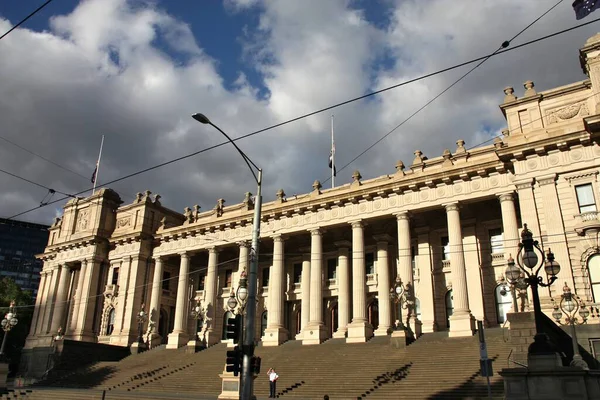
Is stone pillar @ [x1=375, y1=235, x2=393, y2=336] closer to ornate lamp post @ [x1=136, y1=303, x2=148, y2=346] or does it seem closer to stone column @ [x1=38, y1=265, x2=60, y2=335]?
ornate lamp post @ [x1=136, y1=303, x2=148, y2=346]

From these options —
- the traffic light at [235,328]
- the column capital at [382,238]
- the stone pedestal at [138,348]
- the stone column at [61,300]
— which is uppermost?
the column capital at [382,238]

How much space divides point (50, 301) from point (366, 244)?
3367 cm

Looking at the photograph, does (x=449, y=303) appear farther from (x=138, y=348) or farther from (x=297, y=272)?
(x=138, y=348)

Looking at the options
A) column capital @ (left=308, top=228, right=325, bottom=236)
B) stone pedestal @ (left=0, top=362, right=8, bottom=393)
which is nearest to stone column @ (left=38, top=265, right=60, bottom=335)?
stone pedestal @ (left=0, top=362, right=8, bottom=393)

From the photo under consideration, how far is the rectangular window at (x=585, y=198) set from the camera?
92.4 ft

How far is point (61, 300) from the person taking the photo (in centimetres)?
5206

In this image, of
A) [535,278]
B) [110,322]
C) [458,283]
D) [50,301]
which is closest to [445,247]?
[458,283]

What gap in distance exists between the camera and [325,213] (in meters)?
39.9

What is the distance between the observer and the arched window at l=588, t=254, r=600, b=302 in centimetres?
2648

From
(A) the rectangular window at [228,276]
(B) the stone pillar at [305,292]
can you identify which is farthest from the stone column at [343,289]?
(A) the rectangular window at [228,276]

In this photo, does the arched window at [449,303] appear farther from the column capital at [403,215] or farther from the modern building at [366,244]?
the column capital at [403,215]

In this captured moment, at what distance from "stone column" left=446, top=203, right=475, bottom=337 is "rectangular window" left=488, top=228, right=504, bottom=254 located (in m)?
2.93

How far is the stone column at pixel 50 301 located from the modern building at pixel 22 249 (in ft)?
390

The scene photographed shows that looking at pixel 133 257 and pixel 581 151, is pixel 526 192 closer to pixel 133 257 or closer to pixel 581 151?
pixel 581 151
